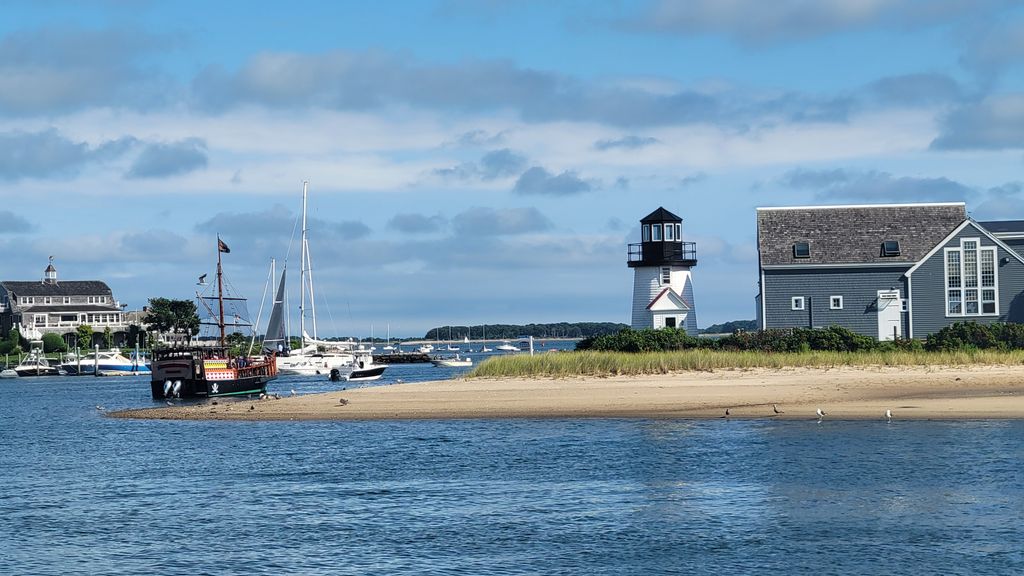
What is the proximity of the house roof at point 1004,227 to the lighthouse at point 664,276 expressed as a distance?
56.9 ft

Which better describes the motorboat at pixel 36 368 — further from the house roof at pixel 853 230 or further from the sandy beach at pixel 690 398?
the house roof at pixel 853 230

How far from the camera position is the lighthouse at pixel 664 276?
70750mm

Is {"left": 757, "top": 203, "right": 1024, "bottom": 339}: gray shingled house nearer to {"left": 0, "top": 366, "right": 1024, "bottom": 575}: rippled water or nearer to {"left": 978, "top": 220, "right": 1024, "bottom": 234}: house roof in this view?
{"left": 978, "top": 220, "right": 1024, "bottom": 234}: house roof

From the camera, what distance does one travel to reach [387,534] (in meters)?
22.8

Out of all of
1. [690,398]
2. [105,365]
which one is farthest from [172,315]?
[690,398]

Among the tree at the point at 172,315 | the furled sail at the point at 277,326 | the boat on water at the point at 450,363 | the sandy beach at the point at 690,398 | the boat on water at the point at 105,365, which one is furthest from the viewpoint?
the tree at the point at 172,315

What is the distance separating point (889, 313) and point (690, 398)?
2794cm

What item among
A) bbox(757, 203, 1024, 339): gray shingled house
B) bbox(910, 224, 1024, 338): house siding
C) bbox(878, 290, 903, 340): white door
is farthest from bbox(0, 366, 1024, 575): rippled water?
bbox(910, 224, 1024, 338): house siding

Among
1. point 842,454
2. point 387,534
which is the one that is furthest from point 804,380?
point 387,534

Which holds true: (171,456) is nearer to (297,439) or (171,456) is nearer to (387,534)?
(297,439)

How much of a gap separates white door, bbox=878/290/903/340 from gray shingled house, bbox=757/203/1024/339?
54mm

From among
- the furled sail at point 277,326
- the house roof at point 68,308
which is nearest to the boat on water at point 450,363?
the furled sail at point 277,326

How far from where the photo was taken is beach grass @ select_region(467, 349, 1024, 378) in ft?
167

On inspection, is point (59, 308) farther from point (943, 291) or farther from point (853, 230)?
point (943, 291)
